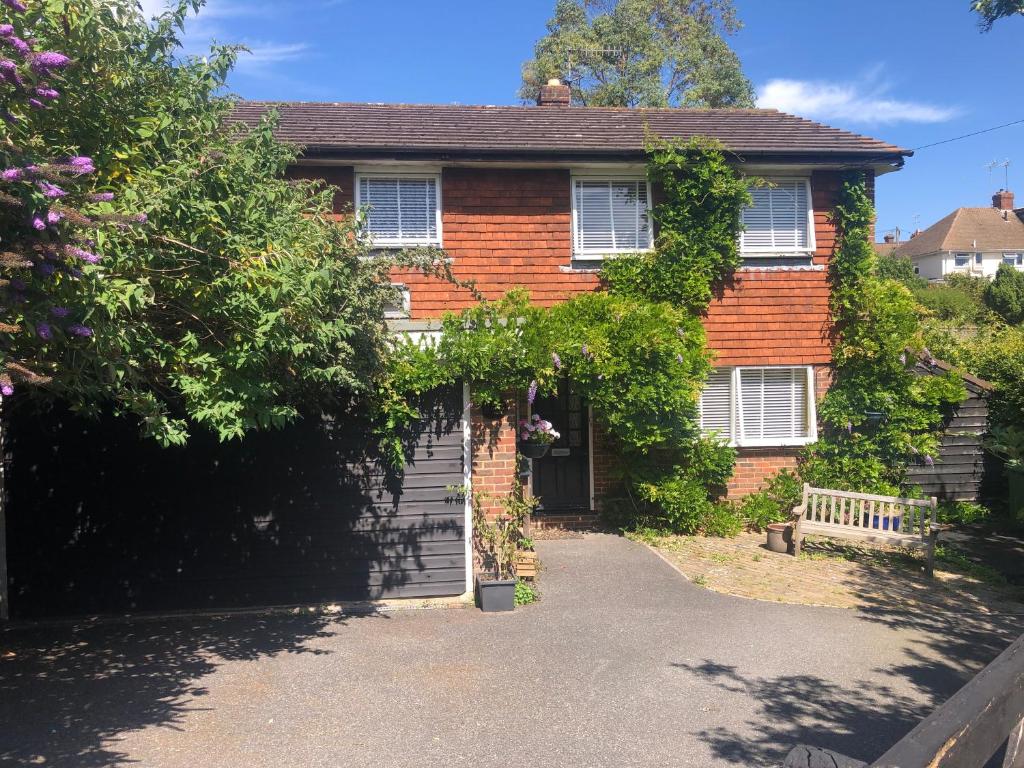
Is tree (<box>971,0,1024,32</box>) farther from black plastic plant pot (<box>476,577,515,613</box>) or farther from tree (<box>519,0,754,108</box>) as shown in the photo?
tree (<box>519,0,754,108</box>)

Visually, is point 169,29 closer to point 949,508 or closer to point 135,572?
point 135,572

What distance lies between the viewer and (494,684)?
567cm

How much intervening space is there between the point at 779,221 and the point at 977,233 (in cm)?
4963

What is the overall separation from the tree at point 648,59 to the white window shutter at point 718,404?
19399 millimetres

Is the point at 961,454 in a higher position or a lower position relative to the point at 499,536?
higher

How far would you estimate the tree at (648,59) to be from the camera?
2844cm

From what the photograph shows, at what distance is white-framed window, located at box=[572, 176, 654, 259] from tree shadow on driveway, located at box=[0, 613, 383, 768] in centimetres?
679

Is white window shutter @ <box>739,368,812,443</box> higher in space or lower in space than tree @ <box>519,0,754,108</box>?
lower

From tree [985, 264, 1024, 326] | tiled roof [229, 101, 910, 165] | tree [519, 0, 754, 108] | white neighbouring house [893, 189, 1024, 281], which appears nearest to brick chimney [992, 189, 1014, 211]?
white neighbouring house [893, 189, 1024, 281]

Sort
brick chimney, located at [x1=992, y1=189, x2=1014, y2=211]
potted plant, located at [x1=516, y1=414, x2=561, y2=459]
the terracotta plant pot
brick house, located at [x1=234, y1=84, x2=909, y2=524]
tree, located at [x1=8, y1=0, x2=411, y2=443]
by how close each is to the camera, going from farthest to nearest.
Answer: brick chimney, located at [x1=992, y1=189, x2=1014, y2=211]
brick house, located at [x1=234, y1=84, x2=909, y2=524]
the terracotta plant pot
potted plant, located at [x1=516, y1=414, x2=561, y2=459]
tree, located at [x1=8, y1=0, x2=411, y2=443]

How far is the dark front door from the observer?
11539 millimetres

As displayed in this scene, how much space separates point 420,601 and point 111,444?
129 inches

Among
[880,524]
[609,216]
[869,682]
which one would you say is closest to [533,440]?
[869,682]

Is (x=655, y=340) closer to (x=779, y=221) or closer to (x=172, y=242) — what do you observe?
(x=779, y=221)
